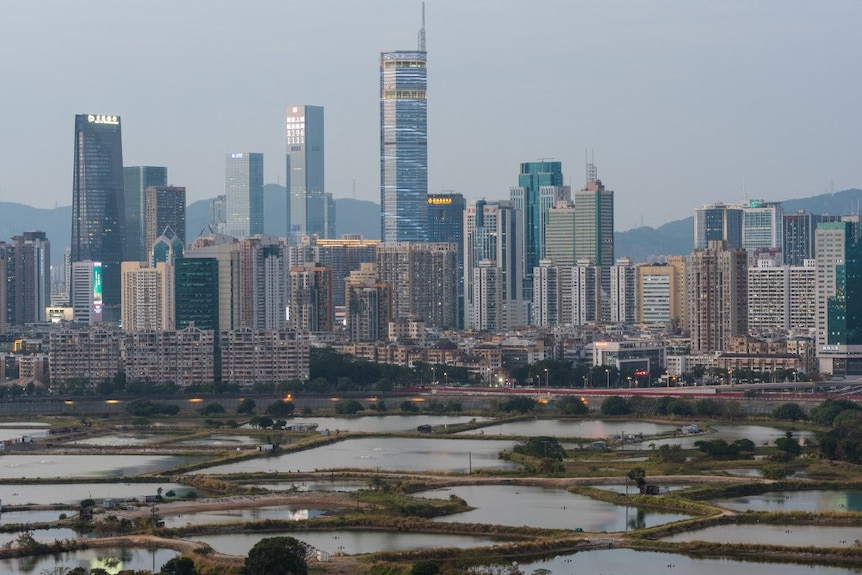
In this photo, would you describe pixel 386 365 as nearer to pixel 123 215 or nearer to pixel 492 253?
pixel 492 253

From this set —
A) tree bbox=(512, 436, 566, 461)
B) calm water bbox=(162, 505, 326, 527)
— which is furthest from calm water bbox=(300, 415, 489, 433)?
calm water bbox=(162, 505, 326, 527)

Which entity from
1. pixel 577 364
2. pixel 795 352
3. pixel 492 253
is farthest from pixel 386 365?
pixel 492 253

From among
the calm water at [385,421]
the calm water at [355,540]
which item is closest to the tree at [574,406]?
the calm water at [385,421]

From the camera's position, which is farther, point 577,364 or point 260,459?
point 577,364

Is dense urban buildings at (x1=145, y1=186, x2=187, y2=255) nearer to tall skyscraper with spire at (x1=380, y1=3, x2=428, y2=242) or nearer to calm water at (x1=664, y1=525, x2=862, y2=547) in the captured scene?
tall skyscraper with spire at (x1=380, y1=3, x2=428, y2=242)

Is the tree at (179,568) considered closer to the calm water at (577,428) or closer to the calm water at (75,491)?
the calm water at (75,491)

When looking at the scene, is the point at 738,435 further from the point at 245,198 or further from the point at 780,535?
the point at 245,198

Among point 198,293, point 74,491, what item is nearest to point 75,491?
point 74,491
